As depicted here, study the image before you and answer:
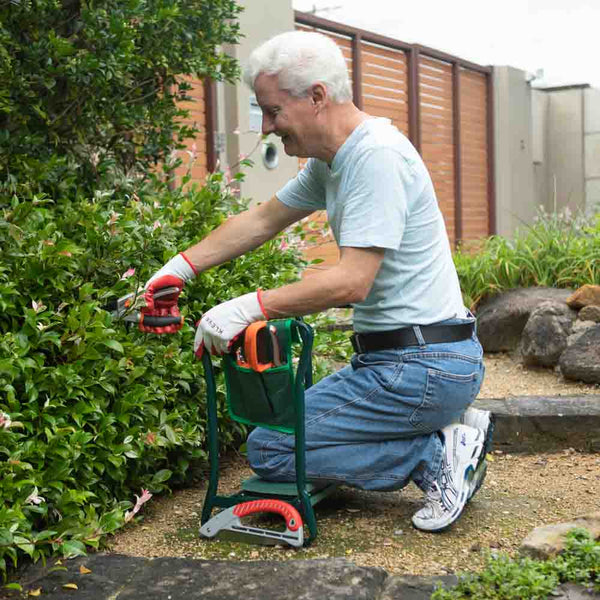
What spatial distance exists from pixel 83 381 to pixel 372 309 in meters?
0.99

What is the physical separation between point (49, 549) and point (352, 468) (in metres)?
1.03

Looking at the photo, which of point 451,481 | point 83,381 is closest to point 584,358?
point 451,481

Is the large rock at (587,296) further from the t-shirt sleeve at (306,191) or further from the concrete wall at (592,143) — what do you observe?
the concrete wall at (592,143)

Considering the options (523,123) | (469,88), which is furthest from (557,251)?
(523,123)

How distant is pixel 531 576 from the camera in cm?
221

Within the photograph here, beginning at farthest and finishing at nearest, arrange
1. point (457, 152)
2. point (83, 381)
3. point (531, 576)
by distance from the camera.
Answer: point (457, 152) < point (83, 381) < point (531, 576)

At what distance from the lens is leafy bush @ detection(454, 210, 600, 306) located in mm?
6289

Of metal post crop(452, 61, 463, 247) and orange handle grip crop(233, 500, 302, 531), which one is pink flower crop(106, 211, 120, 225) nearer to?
orange handle grip crop(233, 500, 302, 531)

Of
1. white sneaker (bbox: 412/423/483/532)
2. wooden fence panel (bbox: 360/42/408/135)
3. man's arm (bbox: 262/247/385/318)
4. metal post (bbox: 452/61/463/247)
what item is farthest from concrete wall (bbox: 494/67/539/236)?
man's arm (bbox: 262/247/385/318)

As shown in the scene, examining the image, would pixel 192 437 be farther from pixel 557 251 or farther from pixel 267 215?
pixel 557 251

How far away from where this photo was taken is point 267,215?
3318mm

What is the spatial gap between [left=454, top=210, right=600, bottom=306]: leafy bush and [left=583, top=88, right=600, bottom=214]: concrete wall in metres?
7.98

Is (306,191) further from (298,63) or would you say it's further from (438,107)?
(438,107)

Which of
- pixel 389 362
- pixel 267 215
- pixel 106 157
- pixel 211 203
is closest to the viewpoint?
pixel 389 362
